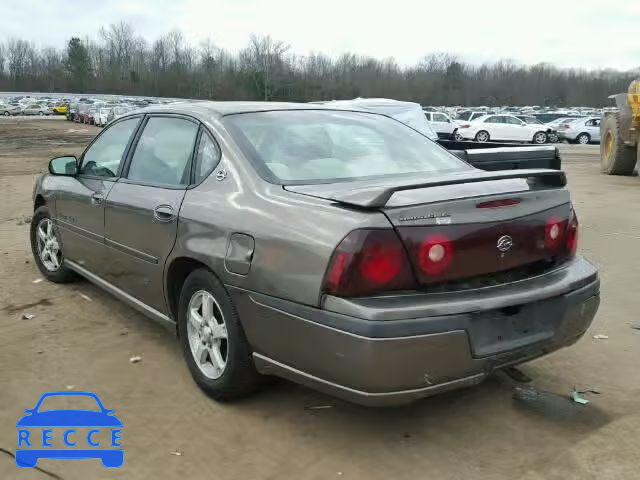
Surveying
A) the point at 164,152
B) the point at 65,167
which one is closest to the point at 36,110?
the point at 65,167

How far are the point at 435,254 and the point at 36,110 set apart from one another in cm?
7096

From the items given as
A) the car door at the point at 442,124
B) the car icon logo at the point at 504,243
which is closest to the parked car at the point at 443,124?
the car door at the point at 442,124

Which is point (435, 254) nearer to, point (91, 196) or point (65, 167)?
point (91, 196)

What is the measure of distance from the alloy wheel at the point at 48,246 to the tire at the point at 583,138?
3282cm

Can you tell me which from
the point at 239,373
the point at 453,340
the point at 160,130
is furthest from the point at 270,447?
the point at 160,130

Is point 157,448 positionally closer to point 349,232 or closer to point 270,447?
point 270,447

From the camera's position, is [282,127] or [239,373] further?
[282,127]

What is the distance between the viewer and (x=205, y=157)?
3459mm

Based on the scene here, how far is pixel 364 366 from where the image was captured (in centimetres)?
250

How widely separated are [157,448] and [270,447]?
0.51 metres

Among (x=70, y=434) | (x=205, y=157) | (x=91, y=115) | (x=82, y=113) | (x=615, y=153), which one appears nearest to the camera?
(x=70, y=434)

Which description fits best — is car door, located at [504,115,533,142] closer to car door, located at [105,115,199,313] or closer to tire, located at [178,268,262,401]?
car door, located at [105,115,199,313]

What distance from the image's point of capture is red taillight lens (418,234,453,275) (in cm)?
262

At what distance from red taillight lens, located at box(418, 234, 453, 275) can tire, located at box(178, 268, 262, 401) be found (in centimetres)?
95
